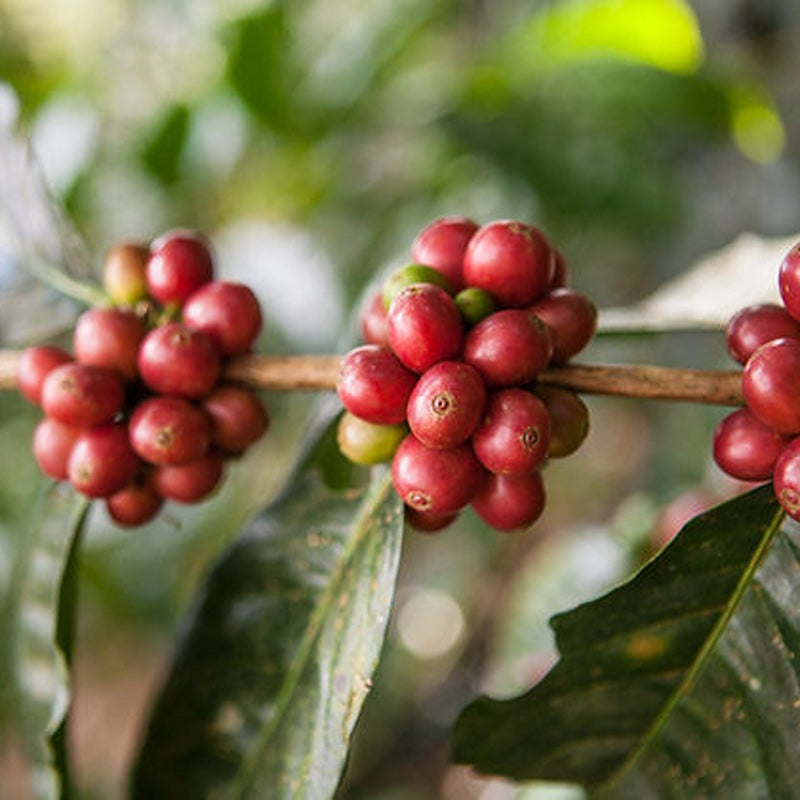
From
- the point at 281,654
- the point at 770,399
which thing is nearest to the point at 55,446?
the point at 281,654

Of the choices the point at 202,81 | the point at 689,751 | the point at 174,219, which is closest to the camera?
the point at 689,751

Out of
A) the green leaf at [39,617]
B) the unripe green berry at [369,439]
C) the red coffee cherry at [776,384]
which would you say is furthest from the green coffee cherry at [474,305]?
the green leaf at [39,617]

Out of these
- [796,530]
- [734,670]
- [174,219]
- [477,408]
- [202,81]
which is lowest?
[174,219]

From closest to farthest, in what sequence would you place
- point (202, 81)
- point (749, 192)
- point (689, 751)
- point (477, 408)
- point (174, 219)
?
point (477, 408)
point (689, 751)
point (749, 192)
point (202, 81)
point (174, 219)

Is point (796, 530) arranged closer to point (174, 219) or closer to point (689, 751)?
point (689, 751)

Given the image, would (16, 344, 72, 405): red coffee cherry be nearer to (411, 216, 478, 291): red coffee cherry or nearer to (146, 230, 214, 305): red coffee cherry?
(146, 230, 214, 305): red coffee cherry

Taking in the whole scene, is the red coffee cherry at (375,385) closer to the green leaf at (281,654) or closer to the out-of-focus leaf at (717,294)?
the green leaf at (281,654)

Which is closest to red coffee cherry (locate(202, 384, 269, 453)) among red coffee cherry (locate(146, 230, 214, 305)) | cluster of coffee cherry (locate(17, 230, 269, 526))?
cluster of coffee cherry (locate(17, 230, 269, 526))

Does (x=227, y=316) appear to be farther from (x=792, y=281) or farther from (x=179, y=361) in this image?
(x=792, y=281)

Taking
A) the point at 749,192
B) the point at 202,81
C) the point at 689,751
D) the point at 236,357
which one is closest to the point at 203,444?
the point at 236,357
